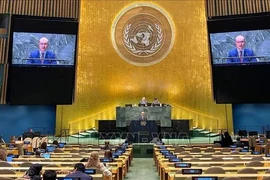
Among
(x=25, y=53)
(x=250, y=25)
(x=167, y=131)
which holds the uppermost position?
(x=250, y=25)

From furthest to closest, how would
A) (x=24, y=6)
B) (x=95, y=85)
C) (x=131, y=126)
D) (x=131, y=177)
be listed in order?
(x=95, y=85) < (x=24, y=6) < (x=131, y=126) < (x=131, y=177)

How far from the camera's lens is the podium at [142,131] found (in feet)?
45.1

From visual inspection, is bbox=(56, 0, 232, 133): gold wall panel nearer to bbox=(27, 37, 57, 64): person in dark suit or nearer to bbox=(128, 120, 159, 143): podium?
bbox=(27, 37, 57, 64): person in dark suit

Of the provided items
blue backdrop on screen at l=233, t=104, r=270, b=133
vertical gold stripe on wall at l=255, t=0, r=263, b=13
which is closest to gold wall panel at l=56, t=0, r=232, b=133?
blue backdrop on screen at l=233, t=104, r=270, b=133

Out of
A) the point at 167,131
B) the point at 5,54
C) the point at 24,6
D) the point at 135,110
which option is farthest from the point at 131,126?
the point at 24,6

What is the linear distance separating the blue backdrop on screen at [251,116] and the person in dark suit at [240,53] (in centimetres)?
330

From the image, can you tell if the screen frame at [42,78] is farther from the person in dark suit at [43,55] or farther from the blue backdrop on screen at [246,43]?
the blue backdrop on screen at [246,43]

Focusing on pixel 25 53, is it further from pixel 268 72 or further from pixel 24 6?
pixel 268 72

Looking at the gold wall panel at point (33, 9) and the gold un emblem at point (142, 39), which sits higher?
the gold wall panel at point (33, 9)

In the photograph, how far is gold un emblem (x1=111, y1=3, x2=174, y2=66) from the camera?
63.6ft

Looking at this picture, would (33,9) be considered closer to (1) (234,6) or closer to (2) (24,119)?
(2) (24,119)

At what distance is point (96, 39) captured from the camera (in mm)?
19312

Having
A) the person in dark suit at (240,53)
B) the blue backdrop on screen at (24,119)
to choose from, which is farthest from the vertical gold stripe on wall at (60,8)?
the person in dark suit at (240,53)

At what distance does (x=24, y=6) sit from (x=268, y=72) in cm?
1549
